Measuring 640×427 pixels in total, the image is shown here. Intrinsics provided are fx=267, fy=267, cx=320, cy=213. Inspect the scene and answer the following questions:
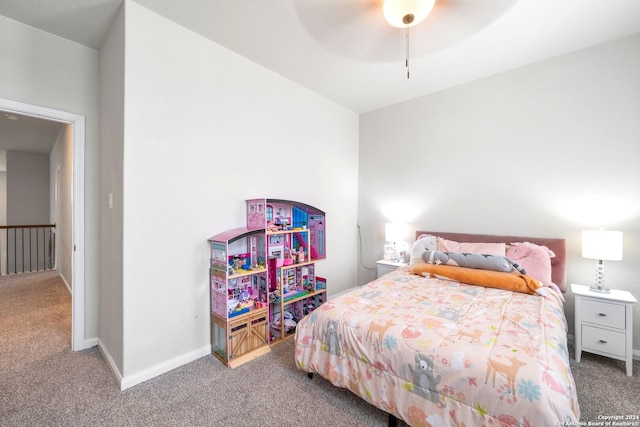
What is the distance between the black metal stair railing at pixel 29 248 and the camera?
553cm

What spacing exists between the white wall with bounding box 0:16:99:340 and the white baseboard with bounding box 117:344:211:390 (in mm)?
942

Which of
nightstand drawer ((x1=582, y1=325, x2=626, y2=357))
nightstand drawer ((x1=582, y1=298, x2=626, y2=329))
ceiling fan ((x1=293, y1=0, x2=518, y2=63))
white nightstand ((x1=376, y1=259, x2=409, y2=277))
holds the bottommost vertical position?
nightstand drawer ((x1=582, y1=325, x2=626, y2=357))

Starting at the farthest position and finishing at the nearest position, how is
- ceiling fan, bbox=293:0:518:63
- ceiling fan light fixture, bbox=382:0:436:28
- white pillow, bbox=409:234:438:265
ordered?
white pillow, bbox=409:234:438:265, ceiling fan, bbox=293:0:518:63, ceiling fan light fixture, bbox=382:0:436:28

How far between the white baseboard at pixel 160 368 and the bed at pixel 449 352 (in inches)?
37.7

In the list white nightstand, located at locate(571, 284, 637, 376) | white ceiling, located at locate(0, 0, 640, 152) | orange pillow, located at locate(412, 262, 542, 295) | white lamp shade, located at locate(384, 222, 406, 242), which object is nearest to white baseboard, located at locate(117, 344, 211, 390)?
orange pillow, located at locate(412, 262, 542, 295)

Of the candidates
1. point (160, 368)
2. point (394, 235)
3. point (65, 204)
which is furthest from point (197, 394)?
point (65, 204)

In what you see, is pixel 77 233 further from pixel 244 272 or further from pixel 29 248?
pixel 29 248

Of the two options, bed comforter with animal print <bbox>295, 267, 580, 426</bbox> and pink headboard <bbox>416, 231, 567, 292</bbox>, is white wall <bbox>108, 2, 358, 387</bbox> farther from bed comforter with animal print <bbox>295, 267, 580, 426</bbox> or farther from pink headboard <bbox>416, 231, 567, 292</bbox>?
pink headboard <bbox>416, 231, 567, 292</bbox>

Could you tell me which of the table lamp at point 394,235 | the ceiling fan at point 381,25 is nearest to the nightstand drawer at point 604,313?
the table lamp at point 394,235

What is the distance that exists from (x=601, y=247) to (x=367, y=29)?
101 inches

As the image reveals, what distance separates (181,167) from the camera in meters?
2.17

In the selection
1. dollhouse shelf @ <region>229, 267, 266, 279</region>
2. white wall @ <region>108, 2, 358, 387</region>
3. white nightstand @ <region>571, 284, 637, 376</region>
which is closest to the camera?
white wall @ <region>108, 2, 358, 387</region>

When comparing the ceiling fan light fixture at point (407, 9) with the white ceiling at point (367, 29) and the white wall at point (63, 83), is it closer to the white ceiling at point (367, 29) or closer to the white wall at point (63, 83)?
the white ceiling at point (367, 29)

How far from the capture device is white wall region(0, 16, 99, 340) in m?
2.03
